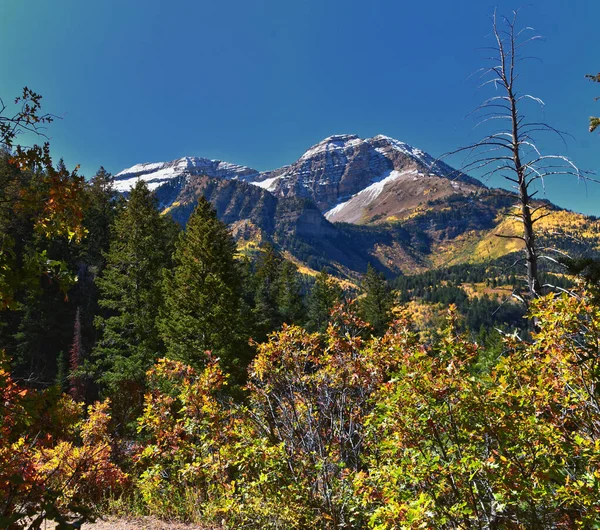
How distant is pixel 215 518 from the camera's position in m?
6.37

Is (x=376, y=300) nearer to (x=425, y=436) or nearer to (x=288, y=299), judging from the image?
(x=288, y=299)

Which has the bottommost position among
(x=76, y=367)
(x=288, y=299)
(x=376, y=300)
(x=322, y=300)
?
(x=76, y=367)

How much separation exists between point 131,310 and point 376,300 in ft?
68.6

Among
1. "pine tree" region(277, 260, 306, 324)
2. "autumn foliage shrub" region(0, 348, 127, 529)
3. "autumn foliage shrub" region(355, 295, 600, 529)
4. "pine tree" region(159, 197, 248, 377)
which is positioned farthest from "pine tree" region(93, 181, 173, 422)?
"pine tree" region(277, 260, 306, 324)

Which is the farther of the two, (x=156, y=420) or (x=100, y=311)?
(x=100, y=311)

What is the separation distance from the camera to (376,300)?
32.8 m

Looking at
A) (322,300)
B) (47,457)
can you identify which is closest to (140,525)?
(47,457)

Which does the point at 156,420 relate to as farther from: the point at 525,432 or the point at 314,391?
the point at 525,432

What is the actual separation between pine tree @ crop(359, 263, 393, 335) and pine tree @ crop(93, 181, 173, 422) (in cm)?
1877

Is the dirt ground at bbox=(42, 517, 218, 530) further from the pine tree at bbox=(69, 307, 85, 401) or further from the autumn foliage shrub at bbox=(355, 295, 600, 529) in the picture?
Result: the pine tree at bbox=(69, 307, 85, 401)

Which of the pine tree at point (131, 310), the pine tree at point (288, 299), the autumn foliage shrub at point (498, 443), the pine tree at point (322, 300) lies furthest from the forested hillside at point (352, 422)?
the pine tree at point (322, 300)

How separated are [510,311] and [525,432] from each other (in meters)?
204

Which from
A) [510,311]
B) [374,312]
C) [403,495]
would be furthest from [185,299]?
[510,311]

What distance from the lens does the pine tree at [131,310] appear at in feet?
51.9
